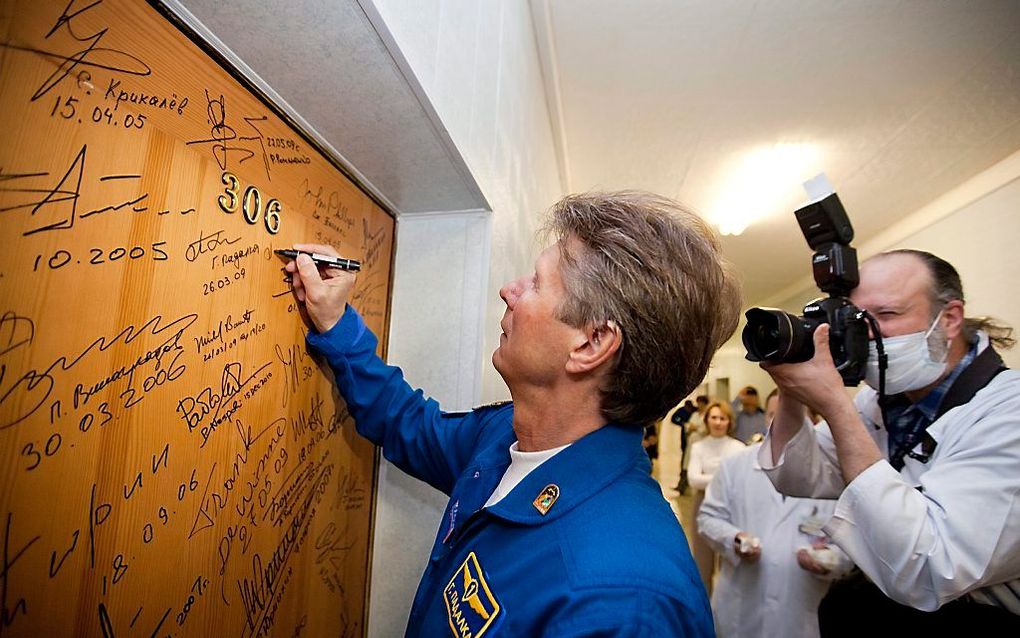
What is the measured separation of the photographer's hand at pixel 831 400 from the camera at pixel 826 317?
0.07ft

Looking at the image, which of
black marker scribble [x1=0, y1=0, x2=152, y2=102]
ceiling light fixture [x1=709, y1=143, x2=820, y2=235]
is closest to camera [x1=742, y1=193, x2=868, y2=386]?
black marker scribble [x1=0, y1=0, x2=152, y2=102]

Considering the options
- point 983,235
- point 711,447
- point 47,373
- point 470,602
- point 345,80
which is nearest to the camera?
point 47,373

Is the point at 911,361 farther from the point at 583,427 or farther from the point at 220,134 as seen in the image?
the point at 220,134

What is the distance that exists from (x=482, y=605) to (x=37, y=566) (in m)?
0.45

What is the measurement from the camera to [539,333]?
0.72 meters

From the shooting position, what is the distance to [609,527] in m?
0.56

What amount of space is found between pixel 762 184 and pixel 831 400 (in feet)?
7.64

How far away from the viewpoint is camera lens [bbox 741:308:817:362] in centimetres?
91

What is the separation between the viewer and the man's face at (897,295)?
104 cm

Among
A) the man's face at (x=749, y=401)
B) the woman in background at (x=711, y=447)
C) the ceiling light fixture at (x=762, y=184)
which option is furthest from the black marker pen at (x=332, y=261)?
the man's face at (x=749, y=401)

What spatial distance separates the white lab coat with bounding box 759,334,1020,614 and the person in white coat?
2.28 feet

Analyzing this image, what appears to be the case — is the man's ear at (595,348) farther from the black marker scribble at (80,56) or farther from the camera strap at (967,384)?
the camera strap at (967,384)

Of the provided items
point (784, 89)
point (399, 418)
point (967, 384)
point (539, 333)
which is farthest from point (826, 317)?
point (784, 89)

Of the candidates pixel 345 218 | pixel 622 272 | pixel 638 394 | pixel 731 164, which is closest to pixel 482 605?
pixel 638 394
